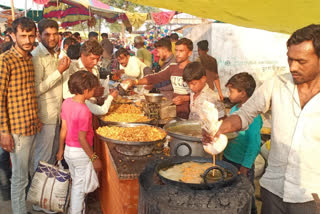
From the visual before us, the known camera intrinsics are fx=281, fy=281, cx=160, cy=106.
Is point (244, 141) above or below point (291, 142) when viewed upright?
below

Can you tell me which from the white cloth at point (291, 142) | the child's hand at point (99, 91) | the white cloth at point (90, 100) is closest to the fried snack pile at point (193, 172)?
the white cloth at point (291, 142)

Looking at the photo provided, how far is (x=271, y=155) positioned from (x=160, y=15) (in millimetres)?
15986

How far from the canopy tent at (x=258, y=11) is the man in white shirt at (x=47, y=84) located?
1.55 m

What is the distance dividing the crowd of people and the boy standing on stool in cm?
1

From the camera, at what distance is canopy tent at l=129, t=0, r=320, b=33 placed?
2322mm

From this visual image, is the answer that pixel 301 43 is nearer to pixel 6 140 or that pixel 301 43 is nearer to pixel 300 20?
pixel 300 20

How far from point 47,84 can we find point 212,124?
9.46 ft

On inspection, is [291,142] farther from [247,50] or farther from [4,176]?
[247,50]

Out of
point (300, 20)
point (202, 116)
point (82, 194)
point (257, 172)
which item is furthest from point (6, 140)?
point (257, 172)


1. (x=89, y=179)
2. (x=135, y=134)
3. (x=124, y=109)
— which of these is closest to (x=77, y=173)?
(x=89, y=179)

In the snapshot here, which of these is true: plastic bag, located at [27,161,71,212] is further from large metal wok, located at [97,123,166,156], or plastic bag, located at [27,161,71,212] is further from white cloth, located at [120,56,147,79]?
white cloth, located at [120,56,147,79]

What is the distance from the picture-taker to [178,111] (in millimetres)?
4508

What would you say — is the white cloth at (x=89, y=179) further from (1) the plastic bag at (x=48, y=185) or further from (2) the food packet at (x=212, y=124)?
(2) the food packet at (x=212, y=124)

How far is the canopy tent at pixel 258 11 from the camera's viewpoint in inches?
91.4
